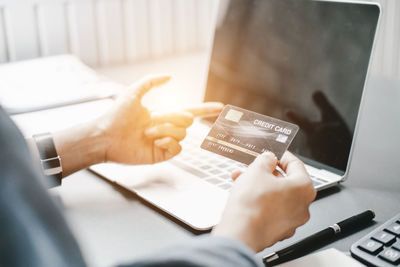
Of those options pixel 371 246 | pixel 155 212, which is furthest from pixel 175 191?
pixel 371 246

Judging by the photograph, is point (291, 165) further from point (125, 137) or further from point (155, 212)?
point (125, 137)

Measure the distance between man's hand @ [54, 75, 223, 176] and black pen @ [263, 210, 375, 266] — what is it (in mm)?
346

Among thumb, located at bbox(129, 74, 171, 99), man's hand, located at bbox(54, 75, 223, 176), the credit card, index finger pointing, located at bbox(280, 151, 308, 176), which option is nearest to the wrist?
man's hand, located at bbox(54, 75, 223, 176)

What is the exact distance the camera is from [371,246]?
62 centimetres

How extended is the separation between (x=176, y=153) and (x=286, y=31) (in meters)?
0.34

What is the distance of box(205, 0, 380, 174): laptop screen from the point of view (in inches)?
33.8

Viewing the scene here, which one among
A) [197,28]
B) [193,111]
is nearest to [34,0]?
[197,28]

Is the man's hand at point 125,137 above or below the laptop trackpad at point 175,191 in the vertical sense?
above

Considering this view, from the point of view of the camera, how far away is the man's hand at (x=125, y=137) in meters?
0.91

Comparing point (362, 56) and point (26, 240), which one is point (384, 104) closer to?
point (362, 56)

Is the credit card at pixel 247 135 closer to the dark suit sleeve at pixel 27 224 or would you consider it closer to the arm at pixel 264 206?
the arm at pixel 264 206

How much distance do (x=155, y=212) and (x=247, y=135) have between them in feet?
0.63

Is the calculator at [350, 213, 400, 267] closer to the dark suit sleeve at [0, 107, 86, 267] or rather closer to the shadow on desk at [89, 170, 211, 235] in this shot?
the shadow on desk at [89, 170, 211, 235]

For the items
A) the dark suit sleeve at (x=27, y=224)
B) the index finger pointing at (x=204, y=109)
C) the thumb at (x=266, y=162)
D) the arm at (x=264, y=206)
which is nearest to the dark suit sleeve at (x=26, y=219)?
the dark suit sleeve at (x=27, y=224)
